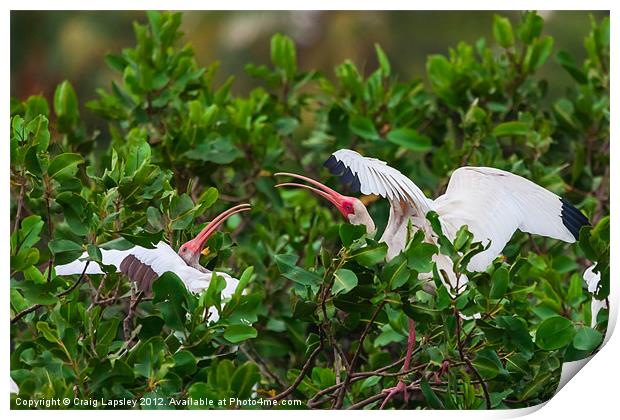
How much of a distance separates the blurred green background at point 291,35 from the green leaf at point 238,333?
1772mm

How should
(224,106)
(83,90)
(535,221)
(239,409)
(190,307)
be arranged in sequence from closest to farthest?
(190,307) → (239,409) → (535,221) → (224,106) → (83,90)

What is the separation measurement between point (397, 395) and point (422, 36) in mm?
2242

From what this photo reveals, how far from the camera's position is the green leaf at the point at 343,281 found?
1505mm

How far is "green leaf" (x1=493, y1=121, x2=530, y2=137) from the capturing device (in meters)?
2.16

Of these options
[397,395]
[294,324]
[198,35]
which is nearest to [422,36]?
[198,35]

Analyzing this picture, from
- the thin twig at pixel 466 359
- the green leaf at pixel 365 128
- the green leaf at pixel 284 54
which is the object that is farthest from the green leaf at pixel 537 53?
the thin twig at pixel 466 359

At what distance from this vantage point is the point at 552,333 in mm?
1659

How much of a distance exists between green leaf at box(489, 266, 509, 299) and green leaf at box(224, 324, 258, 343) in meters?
0.38

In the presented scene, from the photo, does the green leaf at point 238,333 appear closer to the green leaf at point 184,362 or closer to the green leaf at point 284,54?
the green leaf at point 184,362

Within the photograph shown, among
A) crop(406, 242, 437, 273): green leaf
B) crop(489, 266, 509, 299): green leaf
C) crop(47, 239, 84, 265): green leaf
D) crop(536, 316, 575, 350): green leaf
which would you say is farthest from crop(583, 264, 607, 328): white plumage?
crop(47, 239, 84, 265): green leaf

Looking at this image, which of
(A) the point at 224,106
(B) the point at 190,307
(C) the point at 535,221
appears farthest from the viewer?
(A) the point at 224,106

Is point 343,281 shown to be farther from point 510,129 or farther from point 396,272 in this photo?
point 510,129

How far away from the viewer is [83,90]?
12.1ft
